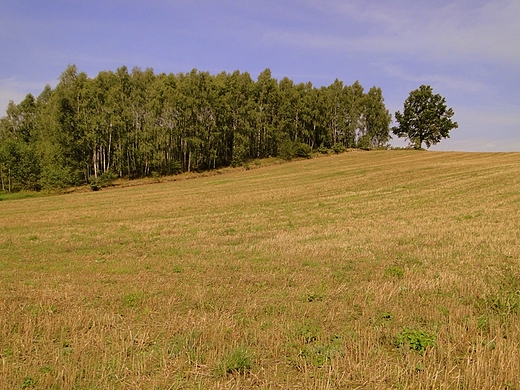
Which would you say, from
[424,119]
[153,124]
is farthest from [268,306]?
[424,119]

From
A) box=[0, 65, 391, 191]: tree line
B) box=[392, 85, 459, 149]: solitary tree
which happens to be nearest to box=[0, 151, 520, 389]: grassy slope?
box=[0, 65, 391, 191]: tree line

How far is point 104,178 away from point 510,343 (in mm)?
52173

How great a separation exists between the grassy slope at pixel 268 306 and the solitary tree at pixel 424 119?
8407 centimetres

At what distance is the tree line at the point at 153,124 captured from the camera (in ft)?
168

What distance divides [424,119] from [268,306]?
99.1m

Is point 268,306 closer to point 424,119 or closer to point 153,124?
point 153,124

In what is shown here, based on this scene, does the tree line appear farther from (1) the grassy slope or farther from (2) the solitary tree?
(1) the grassy slope

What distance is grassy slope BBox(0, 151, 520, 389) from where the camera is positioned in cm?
439

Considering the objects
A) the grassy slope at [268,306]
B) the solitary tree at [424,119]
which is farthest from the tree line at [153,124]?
the grassy slope at [268,306]

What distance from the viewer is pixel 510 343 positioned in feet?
16.0

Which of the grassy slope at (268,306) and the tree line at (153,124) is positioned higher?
the tree line at (153,124)

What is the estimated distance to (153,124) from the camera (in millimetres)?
58000

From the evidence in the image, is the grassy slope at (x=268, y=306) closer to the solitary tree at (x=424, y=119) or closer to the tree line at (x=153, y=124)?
the tree line at (x=153, y=124)

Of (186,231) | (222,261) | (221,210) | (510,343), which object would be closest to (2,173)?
(221,210)
